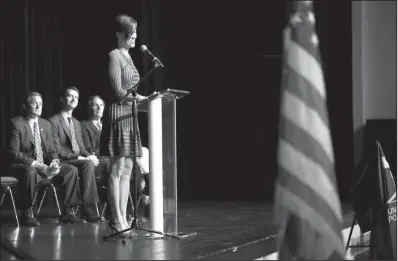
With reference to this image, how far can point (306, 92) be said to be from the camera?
12.9ft

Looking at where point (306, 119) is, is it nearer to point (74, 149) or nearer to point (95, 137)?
point (74, 149)

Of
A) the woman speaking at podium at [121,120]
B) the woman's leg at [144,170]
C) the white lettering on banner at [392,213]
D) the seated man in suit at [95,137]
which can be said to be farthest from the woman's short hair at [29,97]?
the white lettering on banner at [392,213]

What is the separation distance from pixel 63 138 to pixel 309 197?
399 centimetres

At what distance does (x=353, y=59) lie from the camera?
10188 millimetres

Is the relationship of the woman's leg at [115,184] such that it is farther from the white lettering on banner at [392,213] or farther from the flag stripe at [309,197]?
the white lettering on banner at [392,213]

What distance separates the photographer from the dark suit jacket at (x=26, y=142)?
6.90 metres

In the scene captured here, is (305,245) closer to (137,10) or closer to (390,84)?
(137,10)

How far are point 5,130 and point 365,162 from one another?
410 centimetres

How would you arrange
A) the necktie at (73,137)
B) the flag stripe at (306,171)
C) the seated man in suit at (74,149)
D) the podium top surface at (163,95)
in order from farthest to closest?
1. the necktie at (73,137)
2. the seated man in suit at (74,149)
3. the podium top surface at (163,95)
4. the flag stripe at (306,171)

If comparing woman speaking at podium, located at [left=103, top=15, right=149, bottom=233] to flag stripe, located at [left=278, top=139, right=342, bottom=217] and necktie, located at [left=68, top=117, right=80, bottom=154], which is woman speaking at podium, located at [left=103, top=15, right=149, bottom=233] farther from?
necktie, located at [left=68, top=117, right=80, bottom=154]

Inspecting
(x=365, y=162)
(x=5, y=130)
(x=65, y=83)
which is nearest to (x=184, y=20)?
(x=65, y=83)

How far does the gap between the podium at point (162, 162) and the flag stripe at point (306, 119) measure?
66.2 inches

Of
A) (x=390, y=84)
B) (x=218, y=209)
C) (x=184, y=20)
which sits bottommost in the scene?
(x=218, y=209)

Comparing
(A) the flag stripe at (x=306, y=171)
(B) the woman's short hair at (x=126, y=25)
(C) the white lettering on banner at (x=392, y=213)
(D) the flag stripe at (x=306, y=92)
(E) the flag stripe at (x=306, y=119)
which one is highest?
(B) the woman's short hair at (x=126, y=25)
